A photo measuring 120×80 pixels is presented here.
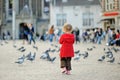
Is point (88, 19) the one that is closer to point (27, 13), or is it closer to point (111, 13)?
point (27, 13)

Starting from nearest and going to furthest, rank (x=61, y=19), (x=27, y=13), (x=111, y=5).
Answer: (x=111, y=5) < (x=61, y=19) < (x=27, y=13)

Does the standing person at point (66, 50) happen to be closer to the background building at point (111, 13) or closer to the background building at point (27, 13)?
the background building at point (111, 13)

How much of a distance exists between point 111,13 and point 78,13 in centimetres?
1739

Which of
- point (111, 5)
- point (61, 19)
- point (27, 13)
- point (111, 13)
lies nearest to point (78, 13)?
point (61, 19)

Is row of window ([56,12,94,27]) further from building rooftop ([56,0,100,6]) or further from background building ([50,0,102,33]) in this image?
building rooftop ([56,0,100,6])

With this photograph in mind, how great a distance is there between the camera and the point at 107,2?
6488 cm

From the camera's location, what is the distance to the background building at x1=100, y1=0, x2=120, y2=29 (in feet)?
199

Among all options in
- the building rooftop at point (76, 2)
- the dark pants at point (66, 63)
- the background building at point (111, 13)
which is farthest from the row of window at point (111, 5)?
the dark pants at point (66, 63)

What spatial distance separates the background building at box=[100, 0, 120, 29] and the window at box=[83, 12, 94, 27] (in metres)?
12.2

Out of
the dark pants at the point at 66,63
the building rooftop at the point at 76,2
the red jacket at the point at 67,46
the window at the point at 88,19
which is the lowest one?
the window at the point at 88,19

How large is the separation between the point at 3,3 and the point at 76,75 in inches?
3063

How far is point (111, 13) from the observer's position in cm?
6231

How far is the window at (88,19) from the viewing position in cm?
7850

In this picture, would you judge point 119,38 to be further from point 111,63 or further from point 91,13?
point 91,13
